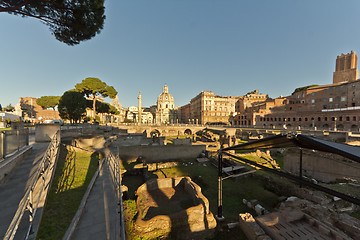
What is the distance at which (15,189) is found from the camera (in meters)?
5.12

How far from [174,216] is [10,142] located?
30.4 ft

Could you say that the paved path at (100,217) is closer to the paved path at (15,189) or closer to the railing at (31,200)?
the railing at (31,200)

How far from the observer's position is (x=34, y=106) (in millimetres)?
70562

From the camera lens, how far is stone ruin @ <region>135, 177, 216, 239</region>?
678 centimetres

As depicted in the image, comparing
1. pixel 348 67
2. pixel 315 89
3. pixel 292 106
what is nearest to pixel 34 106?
pixel 292 106

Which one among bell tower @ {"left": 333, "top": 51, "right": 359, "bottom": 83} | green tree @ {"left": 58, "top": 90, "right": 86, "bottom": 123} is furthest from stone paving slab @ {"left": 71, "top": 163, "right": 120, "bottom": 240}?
bell tower @ {"left": 333, "top": 51, "right": 359, "bottom": 83}

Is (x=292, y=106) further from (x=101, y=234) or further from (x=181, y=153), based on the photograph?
(x=101, y=234)

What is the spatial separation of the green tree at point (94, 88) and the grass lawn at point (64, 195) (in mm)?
31900

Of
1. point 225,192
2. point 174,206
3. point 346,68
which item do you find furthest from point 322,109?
point 174,206

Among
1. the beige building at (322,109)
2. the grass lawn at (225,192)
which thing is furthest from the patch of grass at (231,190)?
the beige building at (322,109)

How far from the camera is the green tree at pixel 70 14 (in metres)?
9.83

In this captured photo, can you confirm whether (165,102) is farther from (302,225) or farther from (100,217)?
(100,217)

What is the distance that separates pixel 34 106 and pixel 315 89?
125383 mm

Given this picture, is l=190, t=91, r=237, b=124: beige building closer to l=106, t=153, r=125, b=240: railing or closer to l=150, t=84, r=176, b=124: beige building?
l=150, t=84, r=176, b=124: beige building
